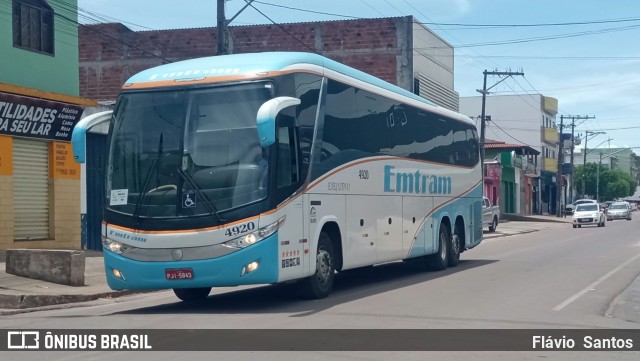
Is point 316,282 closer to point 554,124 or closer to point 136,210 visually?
point 136,210

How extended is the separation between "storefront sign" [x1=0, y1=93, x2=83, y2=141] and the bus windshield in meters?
9.08

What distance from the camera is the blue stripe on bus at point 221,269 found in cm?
1216

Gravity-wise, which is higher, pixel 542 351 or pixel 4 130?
pixel 4 130

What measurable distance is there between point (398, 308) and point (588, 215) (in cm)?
4139

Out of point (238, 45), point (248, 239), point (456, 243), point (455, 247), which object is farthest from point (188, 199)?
point (238, 45)

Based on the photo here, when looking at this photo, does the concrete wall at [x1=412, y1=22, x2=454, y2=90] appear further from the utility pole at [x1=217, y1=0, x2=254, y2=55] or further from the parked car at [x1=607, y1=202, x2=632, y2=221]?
the parked car at [x1=607, y1=202, x2=632, y2=221]

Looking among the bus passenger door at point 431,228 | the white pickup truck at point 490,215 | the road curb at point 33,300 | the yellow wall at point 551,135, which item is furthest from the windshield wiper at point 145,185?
the yellow wall at point 551,135

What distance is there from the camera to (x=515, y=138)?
86.1 m

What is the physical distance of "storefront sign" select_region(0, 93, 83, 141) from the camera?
21.0m

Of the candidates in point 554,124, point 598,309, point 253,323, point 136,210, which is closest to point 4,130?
point 136,210

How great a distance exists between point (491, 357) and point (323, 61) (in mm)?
6544

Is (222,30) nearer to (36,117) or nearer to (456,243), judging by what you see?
(36,117)

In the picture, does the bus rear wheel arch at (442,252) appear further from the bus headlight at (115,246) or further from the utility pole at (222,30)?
the bus headlight at (115,246)

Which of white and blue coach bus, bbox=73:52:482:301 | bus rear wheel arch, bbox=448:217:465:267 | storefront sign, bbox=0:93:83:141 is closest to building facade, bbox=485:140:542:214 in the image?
bus rear wheel arch, bbox=448:217:465:267
